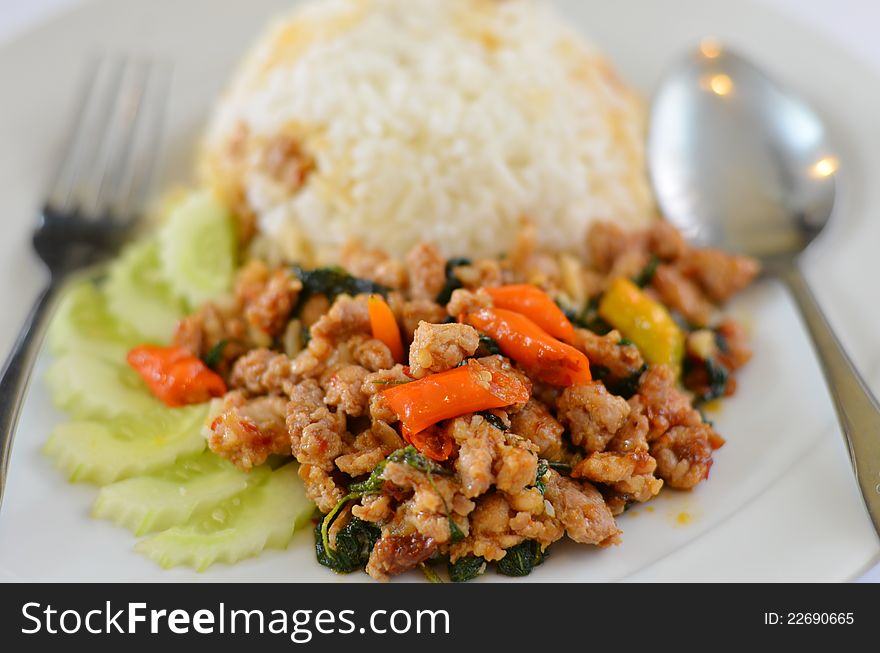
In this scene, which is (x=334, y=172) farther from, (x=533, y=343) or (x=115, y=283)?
(x=533, y=343)

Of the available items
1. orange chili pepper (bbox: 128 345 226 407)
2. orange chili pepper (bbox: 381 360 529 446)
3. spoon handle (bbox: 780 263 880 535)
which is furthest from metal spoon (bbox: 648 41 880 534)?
orange chili pepper (bbox: 128 345 226 407)

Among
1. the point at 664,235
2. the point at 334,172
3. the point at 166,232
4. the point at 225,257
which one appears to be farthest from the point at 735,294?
the point at 166,232

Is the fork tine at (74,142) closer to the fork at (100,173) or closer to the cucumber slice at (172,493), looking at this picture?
the fork at (100,173)

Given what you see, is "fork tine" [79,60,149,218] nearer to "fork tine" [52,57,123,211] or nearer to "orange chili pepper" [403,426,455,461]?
"fork tine" [52,57,123,211]

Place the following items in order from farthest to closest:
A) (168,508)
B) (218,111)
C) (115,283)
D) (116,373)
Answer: (218,111)
(115,283)
(116,373)
(168,508)

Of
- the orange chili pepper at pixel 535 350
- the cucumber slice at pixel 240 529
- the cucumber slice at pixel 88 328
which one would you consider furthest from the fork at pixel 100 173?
the orange chili pepper at pixel 535 350

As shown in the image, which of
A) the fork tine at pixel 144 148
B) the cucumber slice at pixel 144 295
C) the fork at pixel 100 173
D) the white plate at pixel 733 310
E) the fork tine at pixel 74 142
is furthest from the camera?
the fork tine at pixel 144 148
